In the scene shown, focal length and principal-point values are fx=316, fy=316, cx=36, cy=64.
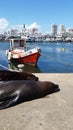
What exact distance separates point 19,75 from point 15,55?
2675 centimetres

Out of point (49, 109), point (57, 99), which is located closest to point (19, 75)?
point (57, 99)

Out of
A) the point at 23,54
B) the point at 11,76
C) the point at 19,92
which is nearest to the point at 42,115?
the point at 19,92

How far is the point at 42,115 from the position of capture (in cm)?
678

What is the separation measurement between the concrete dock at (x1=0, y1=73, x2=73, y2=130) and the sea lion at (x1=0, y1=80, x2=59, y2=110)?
0.16 metres

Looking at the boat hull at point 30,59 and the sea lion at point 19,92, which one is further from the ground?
the sea lion at point 19,92

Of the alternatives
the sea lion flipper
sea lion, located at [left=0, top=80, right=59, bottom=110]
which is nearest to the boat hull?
sea lion, located at [left=0, top=80, right=59, bottom=110]

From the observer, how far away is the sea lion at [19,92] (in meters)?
7.68

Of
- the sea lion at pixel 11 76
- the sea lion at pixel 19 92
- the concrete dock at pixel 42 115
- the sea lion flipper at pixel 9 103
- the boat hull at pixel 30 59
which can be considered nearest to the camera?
the concrete dock at pixel 42 115

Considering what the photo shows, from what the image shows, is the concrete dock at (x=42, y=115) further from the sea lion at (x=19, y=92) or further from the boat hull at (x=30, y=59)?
the boat hull at (x=30, y=59)

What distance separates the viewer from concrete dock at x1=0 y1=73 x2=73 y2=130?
6.19m

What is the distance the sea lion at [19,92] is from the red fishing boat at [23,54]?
2635 cm

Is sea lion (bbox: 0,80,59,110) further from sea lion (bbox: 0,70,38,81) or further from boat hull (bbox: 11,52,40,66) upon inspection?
boat hull (bbox: 11,52,40,66)

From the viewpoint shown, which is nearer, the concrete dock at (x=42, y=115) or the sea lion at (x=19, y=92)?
the concrete dock at (x=42, y=115)

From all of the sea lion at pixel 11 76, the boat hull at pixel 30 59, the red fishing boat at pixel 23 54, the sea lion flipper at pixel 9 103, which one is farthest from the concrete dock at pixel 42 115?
the boat hull at pixel 30 59
